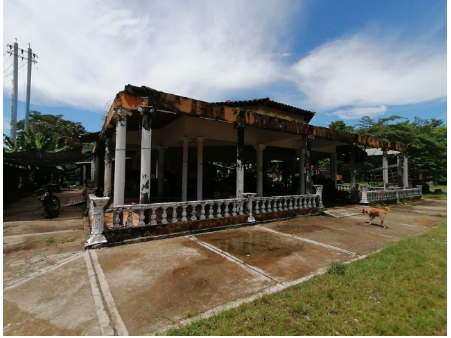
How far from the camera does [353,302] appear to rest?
267cm

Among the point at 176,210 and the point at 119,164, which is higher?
the point at 119,164

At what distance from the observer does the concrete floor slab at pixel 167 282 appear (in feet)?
8.16

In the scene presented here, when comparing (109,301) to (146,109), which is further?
(146,109)

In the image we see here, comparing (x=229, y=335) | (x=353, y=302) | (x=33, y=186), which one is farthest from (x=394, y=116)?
(x=33, y=186)

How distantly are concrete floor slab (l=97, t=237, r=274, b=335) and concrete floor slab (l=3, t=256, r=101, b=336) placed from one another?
32cm

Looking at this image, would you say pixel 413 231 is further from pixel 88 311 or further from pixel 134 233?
pixel 88 311

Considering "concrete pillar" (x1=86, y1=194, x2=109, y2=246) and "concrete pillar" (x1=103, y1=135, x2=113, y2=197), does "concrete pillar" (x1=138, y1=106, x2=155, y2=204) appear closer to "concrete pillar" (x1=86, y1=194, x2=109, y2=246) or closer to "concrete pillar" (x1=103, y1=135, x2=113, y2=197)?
"concrete pillar" (x1=86, y1=194, x2=109, y2=246)

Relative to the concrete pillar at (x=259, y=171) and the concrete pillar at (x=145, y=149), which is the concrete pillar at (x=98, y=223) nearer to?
the concrete pillar at (x=145, y=149)

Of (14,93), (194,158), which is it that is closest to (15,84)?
(14,93)

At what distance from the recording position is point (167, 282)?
318cm

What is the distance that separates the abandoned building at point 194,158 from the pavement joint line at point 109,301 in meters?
1.12

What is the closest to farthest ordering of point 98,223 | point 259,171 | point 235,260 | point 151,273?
point 151,273 < point 235,260 < point 98,223 < point 259,171

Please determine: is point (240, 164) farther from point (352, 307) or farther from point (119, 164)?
point (352, 307)

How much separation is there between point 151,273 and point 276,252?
234 centimetres
